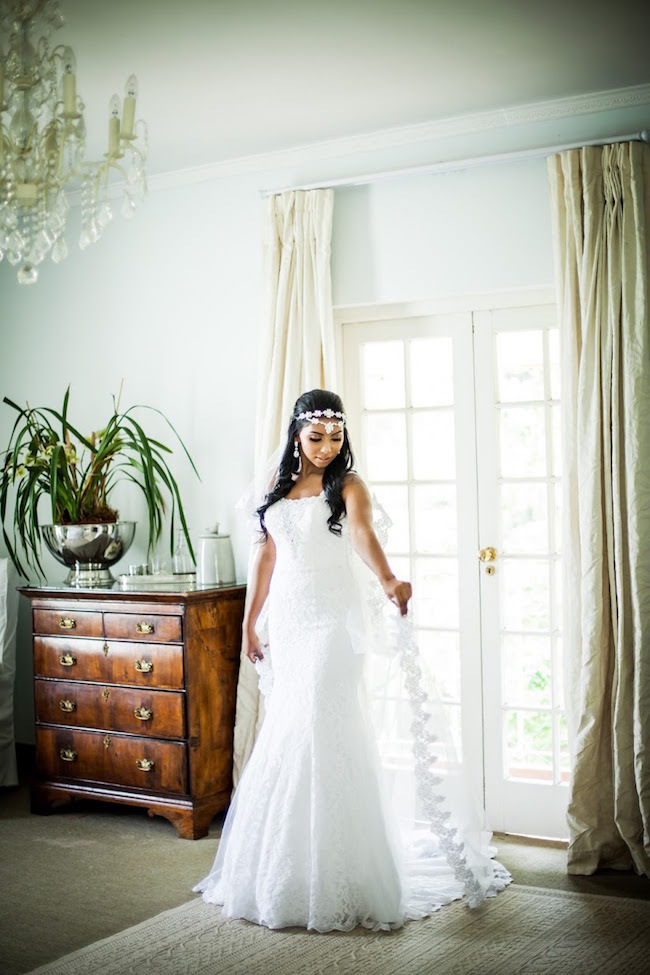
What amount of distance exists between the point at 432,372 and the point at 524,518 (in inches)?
29.4

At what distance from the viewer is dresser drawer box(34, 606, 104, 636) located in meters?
4.58

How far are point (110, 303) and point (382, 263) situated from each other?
5.07 ft

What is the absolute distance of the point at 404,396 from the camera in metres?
4.63

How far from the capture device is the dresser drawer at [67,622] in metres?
4.58

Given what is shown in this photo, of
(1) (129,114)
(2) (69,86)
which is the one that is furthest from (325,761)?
(2) (69,86)

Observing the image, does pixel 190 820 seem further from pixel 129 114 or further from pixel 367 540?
pixel 129 114


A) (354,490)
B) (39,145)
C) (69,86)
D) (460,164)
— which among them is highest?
(460,164)

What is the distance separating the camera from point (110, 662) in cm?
453

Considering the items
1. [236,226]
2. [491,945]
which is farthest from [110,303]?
[491,945]

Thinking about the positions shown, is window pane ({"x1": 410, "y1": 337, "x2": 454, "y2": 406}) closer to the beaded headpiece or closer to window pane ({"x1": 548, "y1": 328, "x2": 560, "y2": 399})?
window pane ({"x1": 548, "y1": 328, "x2": 560, "y2": 399})

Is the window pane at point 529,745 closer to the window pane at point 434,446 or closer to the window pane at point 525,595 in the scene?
the window pane at point 525,595

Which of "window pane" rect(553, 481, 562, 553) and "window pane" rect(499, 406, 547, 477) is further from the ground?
"window pane" rect(499, 406, 547, 477)

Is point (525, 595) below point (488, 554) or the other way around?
below

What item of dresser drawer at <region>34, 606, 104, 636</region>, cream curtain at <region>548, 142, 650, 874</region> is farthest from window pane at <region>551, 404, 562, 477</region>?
dresser drawer at <region>34, 606, 104, 636</region>
